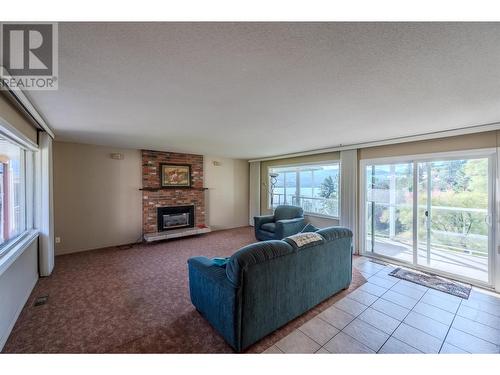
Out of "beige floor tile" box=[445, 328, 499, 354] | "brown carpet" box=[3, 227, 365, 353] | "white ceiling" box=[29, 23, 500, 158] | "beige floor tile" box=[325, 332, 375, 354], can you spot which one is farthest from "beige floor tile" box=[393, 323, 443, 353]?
"white ceiling" box=[29, 23, 500, 158]

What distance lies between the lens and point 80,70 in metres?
1.49

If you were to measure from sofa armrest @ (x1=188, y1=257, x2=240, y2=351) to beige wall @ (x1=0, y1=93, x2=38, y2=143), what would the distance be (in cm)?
227

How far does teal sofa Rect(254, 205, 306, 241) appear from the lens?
465 centimetres

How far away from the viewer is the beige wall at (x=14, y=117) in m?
1.88

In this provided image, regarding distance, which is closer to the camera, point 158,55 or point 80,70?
point 158,55

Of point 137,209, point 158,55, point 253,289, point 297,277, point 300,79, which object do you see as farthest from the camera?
point 137,209

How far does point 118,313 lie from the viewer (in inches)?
90.7

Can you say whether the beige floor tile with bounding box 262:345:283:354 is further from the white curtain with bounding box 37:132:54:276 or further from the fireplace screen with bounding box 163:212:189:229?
the fireplace screen with bounding box 163:212:189:229

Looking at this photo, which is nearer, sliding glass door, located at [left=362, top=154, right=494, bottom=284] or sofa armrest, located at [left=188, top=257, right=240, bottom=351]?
sofa armrest, located at [left=188, top=257, right=240, bottom=351]

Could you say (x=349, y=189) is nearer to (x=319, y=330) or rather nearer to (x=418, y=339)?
(x=418, y=339)

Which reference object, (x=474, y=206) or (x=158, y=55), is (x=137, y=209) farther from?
(x=474, y=206)

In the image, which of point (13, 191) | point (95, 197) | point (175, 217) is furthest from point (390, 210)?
point (95, 197)
